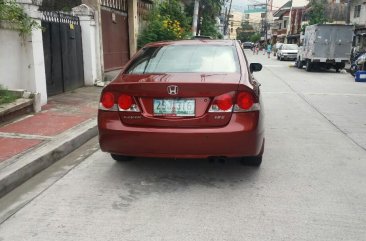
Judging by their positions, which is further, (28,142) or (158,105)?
(28,142)

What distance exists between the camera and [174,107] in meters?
4.20

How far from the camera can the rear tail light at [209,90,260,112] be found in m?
4.16

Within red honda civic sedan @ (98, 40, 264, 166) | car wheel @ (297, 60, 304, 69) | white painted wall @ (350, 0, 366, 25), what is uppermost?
white painted wall @ (350, 0, 366, 25)

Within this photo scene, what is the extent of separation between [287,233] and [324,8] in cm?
4571

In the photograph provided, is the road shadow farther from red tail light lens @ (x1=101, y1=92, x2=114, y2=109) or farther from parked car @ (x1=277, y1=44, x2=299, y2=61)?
parked car @ (x1=277, y1=44, x2=299, y2=61)

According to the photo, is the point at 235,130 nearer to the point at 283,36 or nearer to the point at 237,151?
the point at 237,151

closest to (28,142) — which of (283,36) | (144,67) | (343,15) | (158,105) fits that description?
(144,67)

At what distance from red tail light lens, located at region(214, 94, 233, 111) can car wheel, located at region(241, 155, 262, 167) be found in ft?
3.19

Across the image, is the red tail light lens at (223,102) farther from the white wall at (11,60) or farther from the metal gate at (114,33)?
the metal gate at (114,33)

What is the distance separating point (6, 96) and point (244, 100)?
468cm

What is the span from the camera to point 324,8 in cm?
4488

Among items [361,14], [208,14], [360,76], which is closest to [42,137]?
[360,76]

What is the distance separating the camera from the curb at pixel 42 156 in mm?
4377

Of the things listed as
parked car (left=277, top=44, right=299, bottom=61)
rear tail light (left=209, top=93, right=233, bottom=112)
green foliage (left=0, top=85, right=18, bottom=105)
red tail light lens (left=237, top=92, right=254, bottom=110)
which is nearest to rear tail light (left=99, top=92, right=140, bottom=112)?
rear tail light (left=209, top=93, right=233, bottom=112)
